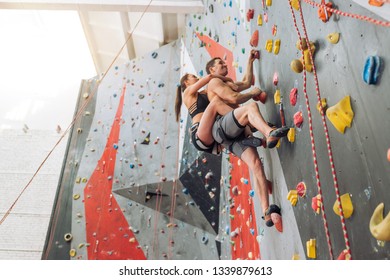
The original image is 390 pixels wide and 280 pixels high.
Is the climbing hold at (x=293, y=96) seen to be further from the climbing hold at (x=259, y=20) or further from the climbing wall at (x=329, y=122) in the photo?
the climbing hold at (x=259, y=20)

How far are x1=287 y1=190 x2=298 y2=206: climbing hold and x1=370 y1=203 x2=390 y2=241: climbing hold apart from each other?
0.55 meters

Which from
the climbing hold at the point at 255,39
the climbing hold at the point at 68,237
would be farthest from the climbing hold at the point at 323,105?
the climbing hold at the point at 68,237

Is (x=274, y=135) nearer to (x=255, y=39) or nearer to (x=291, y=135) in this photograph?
(x=291, y=135)

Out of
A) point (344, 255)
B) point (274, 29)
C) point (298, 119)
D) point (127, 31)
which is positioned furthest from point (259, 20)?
point (127, 31)

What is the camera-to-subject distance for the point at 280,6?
1910mm

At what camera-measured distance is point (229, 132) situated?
74.3 inches

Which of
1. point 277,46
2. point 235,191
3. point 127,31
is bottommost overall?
point 235,191

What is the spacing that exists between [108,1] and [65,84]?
2.89 m

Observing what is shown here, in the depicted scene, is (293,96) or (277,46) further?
(277,46)

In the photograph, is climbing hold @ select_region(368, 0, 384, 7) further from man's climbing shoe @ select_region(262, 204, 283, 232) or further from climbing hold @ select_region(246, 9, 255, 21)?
climbing hold @ select_region(246, 9, 255, 21)

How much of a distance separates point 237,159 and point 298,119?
1200mm

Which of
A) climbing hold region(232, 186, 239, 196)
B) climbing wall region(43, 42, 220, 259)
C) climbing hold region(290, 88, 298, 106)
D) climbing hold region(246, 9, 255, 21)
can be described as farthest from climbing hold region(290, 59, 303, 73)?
climbing wall region(43, 42, 220, 259)

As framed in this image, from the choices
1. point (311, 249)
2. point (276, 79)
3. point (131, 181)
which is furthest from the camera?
point (131, 181)
